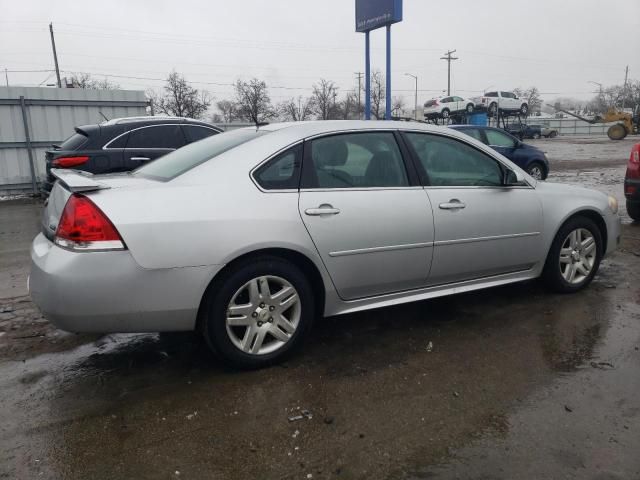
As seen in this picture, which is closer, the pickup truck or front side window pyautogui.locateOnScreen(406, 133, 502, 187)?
front side window pyautogui.locateOnScreen(406, 133, 502, 187)

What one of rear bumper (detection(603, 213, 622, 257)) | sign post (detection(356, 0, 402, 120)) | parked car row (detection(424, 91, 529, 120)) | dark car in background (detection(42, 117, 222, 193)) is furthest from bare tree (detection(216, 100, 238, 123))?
rear bumper (detection(603, 213, 622, 257))

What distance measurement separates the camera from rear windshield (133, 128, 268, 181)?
136 inches

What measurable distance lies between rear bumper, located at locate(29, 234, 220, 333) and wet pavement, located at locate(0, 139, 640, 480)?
442mm

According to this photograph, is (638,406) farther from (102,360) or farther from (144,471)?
(102,360)

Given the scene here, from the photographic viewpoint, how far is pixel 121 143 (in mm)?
8695

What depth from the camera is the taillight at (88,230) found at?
284 centimetres

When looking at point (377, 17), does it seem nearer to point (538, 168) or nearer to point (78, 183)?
point (538, 168)

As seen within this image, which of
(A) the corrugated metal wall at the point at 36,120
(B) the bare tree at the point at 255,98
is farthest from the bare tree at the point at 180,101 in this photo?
(A) the corrugated metal wall at the point at 36,120

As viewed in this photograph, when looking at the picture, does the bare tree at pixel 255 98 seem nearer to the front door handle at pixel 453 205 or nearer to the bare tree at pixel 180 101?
the bare tree at pixel 180 101

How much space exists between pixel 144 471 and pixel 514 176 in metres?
3.27

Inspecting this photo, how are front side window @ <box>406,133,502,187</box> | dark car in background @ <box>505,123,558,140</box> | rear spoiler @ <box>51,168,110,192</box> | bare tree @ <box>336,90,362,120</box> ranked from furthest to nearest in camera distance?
1. bare tree @ <box>336,90,362,120</box>
2. dark car in background @ <box>505,123,558,140</box>
3. front side window @ <box>406,133,502,187</box>
4. rear spoiler @ <box>51,168,110,192</box>

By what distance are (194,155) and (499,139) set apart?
10.8 meters

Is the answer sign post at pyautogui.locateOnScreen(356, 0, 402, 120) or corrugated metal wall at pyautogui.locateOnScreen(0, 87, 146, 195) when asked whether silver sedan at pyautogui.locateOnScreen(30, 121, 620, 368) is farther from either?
sign post at pyautogui.locateOnScreen(356, 0, 402, 120)

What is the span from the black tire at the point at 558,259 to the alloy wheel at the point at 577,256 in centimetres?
3
